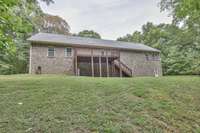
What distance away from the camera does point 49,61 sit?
59.1 ft

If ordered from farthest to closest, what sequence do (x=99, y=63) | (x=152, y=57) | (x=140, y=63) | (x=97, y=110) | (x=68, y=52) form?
1. (x=152, y=57)
2. (x=140, y=63)
3. (x=99, y=63)
4. (x=68, y=52)
5. (x=97, y=110)

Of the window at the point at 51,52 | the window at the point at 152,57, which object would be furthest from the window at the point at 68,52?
the window at the point at 152,57

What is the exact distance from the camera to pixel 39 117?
465cm

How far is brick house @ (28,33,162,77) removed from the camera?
1775cm

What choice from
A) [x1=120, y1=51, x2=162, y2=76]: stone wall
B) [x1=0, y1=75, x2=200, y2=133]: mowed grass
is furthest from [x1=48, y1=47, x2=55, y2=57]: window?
[x1=0, y1=75, x2=200, y2=133]: mowed grass

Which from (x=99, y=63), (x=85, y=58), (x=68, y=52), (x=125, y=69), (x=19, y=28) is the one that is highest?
(x=68, y=52)

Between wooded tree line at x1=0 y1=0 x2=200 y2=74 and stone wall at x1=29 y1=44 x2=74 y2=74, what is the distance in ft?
5.98

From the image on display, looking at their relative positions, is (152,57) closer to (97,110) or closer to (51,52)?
(51,52)

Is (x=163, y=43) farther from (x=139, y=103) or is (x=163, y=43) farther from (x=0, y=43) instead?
(x=0, y=43)

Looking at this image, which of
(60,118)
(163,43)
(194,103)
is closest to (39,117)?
(60,118)

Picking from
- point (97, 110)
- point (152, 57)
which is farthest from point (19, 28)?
point (152, 57)

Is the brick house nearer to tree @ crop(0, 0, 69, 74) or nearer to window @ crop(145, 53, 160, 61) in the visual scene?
window @ crop(145, 53, 160, 61)

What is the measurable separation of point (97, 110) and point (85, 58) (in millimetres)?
15010

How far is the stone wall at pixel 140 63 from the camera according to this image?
72.8ft
